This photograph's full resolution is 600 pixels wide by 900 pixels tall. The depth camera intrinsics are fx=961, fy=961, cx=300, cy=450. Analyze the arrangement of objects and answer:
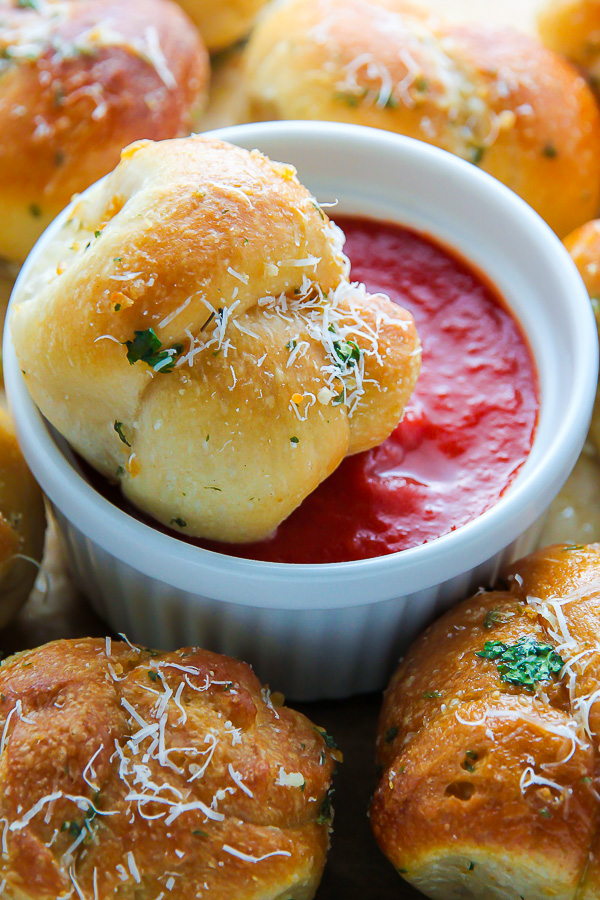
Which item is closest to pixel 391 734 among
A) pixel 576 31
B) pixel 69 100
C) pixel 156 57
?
pixel 69 100

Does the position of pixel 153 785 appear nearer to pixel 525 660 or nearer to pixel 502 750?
pixel 502 750

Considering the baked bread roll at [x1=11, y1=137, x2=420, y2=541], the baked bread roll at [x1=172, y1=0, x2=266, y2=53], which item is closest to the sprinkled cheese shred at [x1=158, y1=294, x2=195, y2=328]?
the baked bread roll at [x1=11, y1=137, x2=420, y2=541]

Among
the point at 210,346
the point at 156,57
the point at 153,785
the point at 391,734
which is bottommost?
the point at 391,734

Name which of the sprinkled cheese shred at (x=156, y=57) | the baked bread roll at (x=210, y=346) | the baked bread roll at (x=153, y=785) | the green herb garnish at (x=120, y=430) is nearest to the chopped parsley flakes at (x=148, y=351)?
the baked bread roll at (x=210, y=346)

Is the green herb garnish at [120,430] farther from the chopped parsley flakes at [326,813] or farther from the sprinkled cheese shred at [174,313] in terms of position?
the chopped parsley flakes at [326,813]

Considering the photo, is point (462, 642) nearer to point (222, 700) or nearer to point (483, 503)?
point (483, 503)

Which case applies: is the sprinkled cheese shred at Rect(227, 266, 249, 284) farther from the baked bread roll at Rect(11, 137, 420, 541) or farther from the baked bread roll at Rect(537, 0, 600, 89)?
the baked bread roll at Rect(537, 0, 600, 89)
